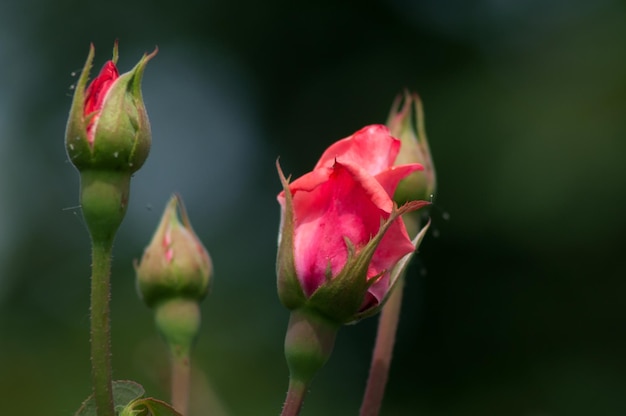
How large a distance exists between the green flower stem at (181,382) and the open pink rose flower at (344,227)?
0.32 m

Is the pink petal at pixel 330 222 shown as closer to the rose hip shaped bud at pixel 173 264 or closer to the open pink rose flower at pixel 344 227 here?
the open pink rose flower at pixel 344 227

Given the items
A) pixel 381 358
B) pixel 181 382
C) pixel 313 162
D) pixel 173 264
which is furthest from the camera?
pixel 313 162

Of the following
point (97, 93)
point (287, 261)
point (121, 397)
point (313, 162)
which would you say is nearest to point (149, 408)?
point (121, 397)

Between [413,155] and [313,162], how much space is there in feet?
26.8

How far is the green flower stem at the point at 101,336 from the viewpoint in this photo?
100 centimetres

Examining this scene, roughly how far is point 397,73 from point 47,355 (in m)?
5.59

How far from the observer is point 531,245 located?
24.8 ft

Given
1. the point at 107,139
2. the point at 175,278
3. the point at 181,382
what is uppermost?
the point at 107,139

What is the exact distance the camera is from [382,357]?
1334mm

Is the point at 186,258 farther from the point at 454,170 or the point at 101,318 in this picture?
the point at 454,170

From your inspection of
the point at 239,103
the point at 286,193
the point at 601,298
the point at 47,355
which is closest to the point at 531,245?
the point at 601,298

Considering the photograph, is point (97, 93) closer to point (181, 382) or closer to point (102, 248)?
point (102, 248)

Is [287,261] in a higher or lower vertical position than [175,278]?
higher

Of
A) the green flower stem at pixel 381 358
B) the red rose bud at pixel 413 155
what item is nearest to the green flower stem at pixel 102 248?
the green flower stem at pixel 381 358
